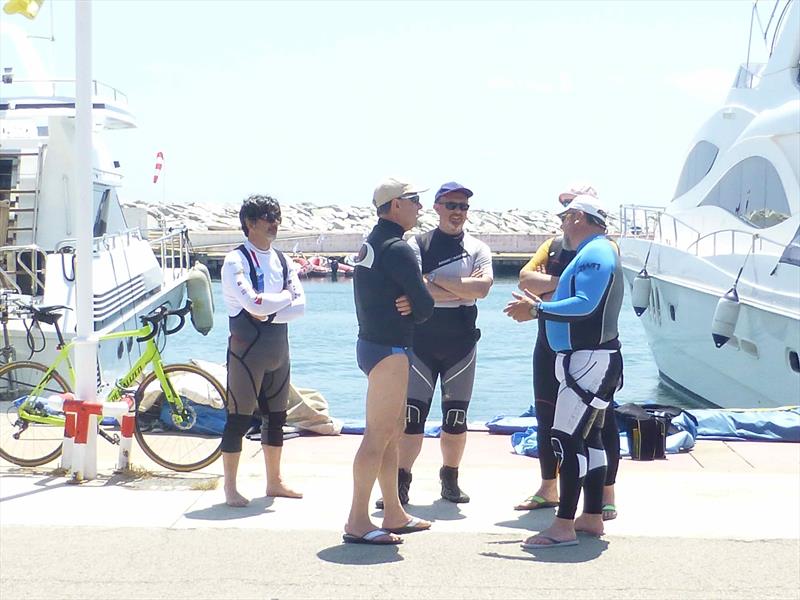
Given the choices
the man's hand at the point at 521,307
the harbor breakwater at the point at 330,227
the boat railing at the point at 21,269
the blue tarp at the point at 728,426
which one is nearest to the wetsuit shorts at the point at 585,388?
the man's hand at the point at 521,307

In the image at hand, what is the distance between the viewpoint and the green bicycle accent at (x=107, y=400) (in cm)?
722

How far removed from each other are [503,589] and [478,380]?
2142 cm

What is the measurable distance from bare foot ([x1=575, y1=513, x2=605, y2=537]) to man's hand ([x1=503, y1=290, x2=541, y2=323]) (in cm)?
104

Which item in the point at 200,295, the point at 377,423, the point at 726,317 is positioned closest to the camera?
the point at 377,423

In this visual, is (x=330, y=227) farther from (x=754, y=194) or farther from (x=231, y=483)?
(x=231, y=483)

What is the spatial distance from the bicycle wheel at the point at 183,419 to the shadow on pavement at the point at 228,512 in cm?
99

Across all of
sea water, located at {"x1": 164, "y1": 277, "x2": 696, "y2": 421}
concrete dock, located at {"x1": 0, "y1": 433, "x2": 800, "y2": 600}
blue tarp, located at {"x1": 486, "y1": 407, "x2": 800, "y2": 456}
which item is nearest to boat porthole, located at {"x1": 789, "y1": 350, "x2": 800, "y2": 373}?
blue tarp, located at {"x1": 486, "y1": 407, "x2": 800, "y2": 456}

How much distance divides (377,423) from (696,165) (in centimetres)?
1611

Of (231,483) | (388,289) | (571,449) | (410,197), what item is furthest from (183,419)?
(571,449)

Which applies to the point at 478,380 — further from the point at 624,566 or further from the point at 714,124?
the point at 624,566

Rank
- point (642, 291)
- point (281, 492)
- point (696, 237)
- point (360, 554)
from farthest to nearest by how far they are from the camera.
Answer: point (642, 291)
point (696, 237)
point (281, 492)
point (360, 554)

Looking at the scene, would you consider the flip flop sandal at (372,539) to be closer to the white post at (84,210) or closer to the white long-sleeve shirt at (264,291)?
the white long-sleeve shirt at (264,291)

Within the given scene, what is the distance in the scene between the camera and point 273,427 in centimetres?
648

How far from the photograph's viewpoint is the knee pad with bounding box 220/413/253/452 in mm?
6309
